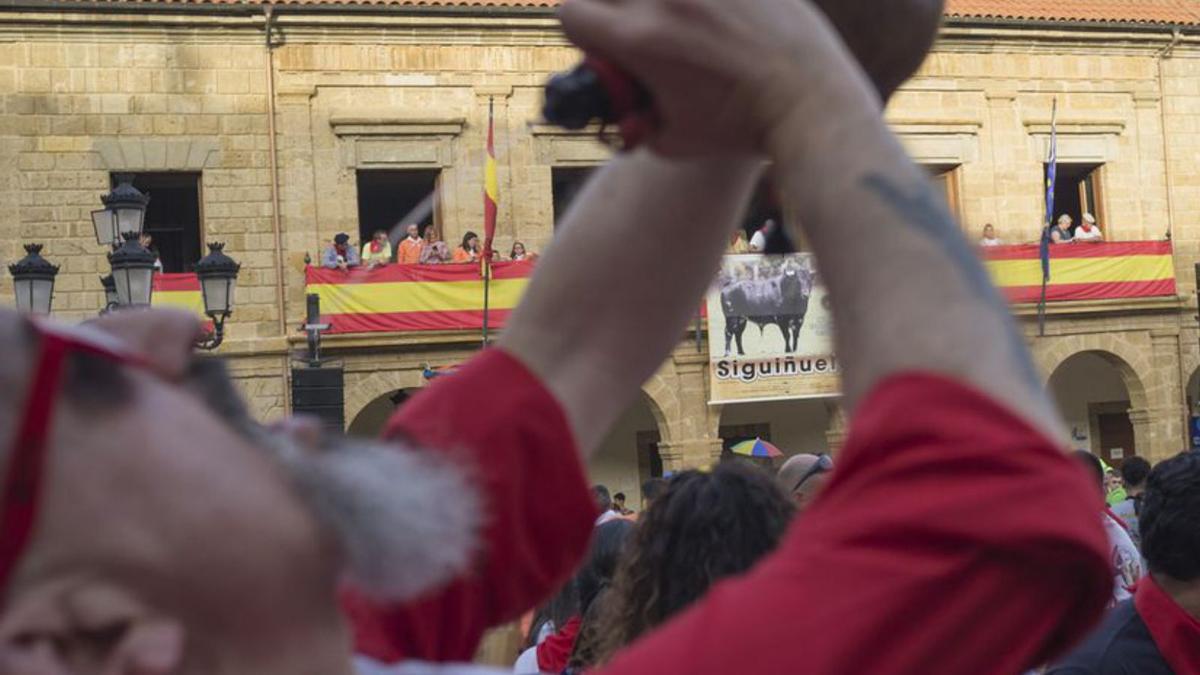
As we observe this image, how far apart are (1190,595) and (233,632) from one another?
2435 millimetres

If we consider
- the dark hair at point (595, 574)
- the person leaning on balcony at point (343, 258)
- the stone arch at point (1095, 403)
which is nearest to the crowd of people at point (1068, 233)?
the stone arch at point (1095, 403)

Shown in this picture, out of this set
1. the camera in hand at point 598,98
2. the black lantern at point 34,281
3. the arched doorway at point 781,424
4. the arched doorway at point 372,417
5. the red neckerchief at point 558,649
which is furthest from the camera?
the arched doorway at point 781,424

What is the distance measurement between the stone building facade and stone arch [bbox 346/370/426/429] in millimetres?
26

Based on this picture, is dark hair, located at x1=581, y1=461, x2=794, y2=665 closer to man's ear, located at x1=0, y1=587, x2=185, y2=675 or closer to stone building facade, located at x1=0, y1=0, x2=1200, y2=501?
man's ear, located at x1=0, y1=587, x2=185, y2=675

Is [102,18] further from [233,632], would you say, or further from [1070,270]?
[233,632]

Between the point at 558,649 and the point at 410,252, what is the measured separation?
13.7m

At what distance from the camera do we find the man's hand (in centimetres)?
89

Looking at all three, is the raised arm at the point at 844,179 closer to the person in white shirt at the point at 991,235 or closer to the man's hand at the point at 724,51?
the man's hand at the point at 724,51

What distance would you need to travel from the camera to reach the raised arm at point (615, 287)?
119 centimetres

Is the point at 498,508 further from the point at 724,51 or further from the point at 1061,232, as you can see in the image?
the point at 1061,232

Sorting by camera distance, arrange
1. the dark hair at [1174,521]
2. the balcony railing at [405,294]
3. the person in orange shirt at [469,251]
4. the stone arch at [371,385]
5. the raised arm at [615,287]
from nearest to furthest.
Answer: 1. the raised arm at [615,287]
2. the dark hair at [1174,521]
3. the balcony railing at [405,294]
4. the person in orange shirt at [469,251]
5. the stone arch at [371,385]

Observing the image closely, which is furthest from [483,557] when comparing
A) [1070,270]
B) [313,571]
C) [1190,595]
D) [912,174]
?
[1070,270]

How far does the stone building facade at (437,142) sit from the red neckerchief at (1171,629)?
45.3 feet

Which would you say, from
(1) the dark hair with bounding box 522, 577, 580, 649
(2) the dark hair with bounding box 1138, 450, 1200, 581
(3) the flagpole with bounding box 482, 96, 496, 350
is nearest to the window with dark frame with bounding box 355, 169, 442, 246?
(3) the flagpole with bounding box 482, 96, 496, 350
